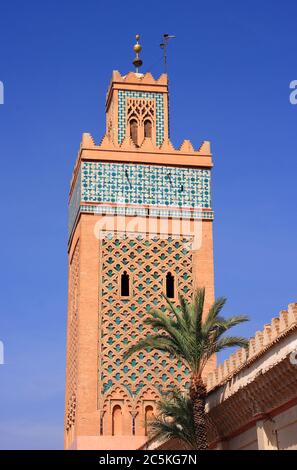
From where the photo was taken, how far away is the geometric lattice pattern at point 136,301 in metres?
20.7

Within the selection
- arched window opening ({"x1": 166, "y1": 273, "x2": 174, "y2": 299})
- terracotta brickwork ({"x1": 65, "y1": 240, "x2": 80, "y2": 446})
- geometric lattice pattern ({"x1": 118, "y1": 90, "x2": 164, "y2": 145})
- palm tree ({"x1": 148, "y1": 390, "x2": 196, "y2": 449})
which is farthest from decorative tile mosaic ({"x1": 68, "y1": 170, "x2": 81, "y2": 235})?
palm tree ({"x1": 148, "y1": 390, "x2": 196, "y2": 449})

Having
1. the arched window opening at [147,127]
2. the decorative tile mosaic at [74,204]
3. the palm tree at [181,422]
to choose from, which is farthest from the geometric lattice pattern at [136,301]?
the palm tree at [181,422]

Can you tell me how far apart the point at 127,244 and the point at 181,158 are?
2585 mm

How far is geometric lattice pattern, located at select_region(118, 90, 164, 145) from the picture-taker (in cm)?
2331

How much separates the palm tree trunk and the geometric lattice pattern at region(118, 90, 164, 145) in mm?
9981

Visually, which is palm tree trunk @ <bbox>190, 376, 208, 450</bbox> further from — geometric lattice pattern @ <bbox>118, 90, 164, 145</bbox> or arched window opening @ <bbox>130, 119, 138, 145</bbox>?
arched window opening @ <bbox>130, 119, 138, 145</bbox>

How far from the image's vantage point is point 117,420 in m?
20.4

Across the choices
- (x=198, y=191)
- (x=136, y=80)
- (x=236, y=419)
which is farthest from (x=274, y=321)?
(x=136, y=80)

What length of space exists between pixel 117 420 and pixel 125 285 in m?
3.11

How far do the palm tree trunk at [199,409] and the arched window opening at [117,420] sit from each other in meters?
6.07

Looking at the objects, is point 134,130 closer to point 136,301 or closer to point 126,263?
point 126,263

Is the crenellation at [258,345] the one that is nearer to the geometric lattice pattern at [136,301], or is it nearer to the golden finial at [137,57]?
the geometric lattice pattern at [136,301]

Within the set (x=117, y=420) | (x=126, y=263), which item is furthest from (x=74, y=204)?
(x=117, y=420)
